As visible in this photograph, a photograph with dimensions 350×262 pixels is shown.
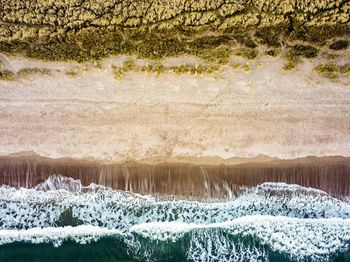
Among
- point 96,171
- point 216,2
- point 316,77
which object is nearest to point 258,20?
point 216,2

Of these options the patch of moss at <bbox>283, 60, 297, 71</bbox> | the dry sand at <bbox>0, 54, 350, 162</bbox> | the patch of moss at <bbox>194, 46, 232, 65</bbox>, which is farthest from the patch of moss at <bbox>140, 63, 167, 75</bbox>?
the patch of moss at <bbox>283, 60, 297, 71</bbox>

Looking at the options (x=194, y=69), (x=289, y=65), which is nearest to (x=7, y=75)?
(x=194, y=69)

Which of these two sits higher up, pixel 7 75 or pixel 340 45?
pixel 340 45

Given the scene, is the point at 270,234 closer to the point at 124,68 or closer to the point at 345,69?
the point at 345,69

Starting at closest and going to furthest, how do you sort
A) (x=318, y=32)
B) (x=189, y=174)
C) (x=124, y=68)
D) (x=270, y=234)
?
(x=318, y=32) < (x=124, y=68) < (x=189, y=174) < (x=270, y=234)

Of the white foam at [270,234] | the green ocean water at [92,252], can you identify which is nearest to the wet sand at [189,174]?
the white foam at [270,234]

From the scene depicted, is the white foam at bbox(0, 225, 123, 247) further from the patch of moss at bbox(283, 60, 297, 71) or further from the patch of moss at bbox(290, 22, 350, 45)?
the patch of moss at bbox(290, 22, 350, 45)

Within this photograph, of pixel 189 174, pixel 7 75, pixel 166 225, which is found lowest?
pixel 166 225
